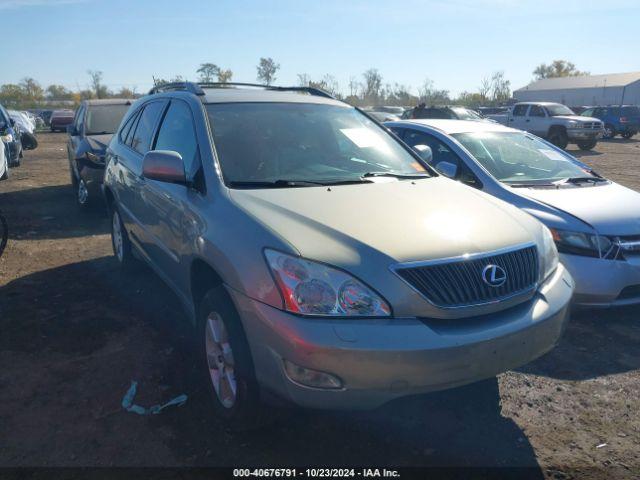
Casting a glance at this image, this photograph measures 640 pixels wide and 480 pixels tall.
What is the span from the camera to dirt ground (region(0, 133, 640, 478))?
2693 millimetres

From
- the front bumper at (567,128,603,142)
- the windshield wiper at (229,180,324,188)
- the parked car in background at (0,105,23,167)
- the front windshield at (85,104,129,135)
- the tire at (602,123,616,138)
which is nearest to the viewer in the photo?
the windshield wiper at (229,180,324,188)

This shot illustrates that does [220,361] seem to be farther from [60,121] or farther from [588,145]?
[60,121]

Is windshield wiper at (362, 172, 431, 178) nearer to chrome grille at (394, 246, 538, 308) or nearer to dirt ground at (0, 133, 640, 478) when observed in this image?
chrome grille at (394, 246, 538, 308)

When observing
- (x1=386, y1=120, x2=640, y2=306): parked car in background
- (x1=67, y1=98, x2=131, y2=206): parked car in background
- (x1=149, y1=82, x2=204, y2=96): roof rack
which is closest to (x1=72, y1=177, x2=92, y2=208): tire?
(x1=67, y1=98, x2=131, y2=206): parked car in background

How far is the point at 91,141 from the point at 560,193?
674 centimetres

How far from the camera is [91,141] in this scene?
8211 mm

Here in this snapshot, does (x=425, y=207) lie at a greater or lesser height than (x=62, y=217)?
greater

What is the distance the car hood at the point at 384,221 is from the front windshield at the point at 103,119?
23.2ft

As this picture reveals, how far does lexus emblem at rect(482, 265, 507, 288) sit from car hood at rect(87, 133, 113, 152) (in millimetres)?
6933

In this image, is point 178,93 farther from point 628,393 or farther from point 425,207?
point 628,393

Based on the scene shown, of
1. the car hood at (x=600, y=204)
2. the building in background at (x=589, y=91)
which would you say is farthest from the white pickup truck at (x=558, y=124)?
the building in background at (x=589, y=91)

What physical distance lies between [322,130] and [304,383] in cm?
211

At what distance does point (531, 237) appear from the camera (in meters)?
2.92

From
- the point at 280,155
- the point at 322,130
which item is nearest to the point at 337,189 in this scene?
the point at 280,155
